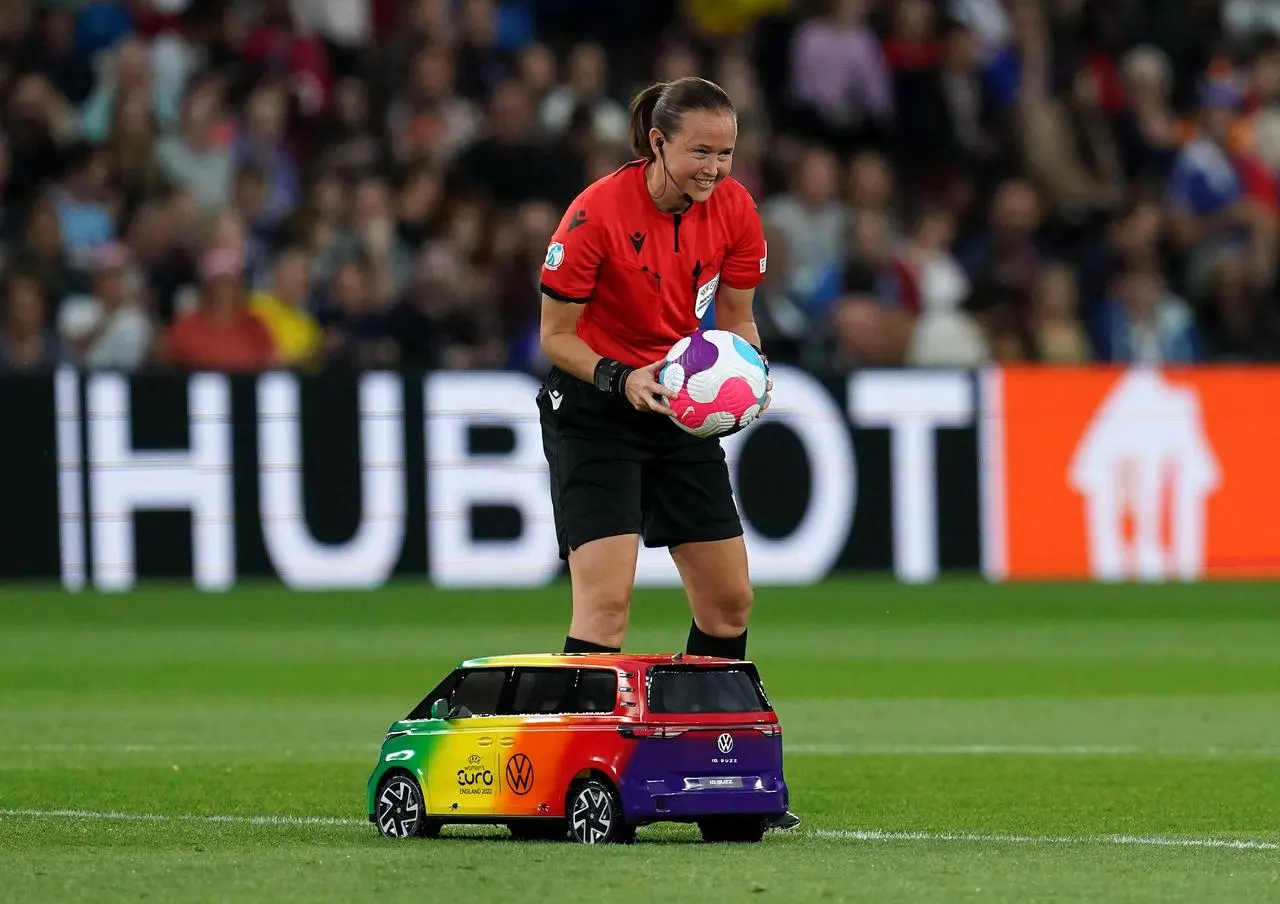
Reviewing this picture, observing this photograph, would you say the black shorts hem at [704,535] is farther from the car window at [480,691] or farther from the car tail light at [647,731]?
the car tail light at [647,731]

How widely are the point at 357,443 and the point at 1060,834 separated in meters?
11.0

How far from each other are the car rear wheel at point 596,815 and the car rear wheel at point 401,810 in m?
0.54

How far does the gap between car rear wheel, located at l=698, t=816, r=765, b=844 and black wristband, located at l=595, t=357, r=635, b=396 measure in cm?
128

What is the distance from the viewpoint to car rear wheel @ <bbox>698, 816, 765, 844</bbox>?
8023mm

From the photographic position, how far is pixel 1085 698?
44.3 feet

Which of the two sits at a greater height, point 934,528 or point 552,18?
point 552,18

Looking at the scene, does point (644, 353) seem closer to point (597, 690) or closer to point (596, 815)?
point (597, 690)

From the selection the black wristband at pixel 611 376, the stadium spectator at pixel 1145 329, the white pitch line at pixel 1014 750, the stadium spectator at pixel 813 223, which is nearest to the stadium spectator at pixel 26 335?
the stadium spectator at pixel 813 223

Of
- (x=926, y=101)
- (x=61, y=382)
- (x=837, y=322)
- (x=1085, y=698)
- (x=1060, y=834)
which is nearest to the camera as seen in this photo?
(x=1060, y=834)

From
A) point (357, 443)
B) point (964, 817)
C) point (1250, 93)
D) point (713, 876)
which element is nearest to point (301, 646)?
point (357, 443)

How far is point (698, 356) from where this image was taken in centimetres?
822

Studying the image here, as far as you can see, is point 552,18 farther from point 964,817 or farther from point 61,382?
point 964,817

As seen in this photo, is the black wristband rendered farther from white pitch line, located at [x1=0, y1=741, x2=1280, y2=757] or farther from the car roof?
white pitch line, located at [x1=0, y1=741, x2=1280, y2=757]

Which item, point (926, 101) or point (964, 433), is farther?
point (926, 101)
